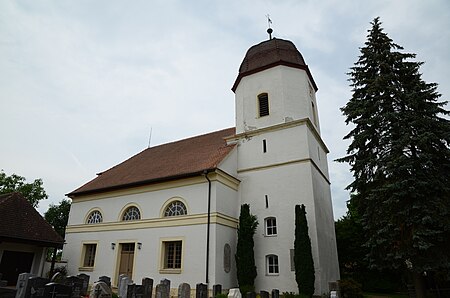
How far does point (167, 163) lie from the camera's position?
66.7ft

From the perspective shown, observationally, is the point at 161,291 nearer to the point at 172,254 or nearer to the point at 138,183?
the point at 172,254

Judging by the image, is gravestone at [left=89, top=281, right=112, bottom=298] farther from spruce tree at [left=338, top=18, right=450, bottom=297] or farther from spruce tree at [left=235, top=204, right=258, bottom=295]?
Answer: spruce tree at [left=338, top=18, right=450, bottom=297]

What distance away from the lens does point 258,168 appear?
59.8 ft

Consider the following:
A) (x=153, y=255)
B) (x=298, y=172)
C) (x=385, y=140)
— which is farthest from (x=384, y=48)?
(x=153, y=255)

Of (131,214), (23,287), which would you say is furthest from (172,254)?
(23,287)

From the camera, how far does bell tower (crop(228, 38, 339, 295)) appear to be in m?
15.8

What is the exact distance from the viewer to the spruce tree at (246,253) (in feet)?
49.4

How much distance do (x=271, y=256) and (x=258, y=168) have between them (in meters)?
4.93

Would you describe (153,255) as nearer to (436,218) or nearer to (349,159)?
(349,159)

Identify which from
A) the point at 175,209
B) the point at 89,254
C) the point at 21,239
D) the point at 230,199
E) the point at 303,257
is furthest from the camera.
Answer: the point at 89,254

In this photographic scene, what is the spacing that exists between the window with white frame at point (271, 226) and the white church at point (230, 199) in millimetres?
52

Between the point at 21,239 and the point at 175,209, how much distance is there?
26.7ft

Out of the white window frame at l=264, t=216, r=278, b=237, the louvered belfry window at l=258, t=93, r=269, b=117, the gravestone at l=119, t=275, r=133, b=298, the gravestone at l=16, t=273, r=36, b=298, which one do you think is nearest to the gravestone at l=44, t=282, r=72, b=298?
the gravestone at l=16, t=273, r=36, b=298

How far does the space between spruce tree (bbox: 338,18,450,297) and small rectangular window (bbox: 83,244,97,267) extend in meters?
15.7
